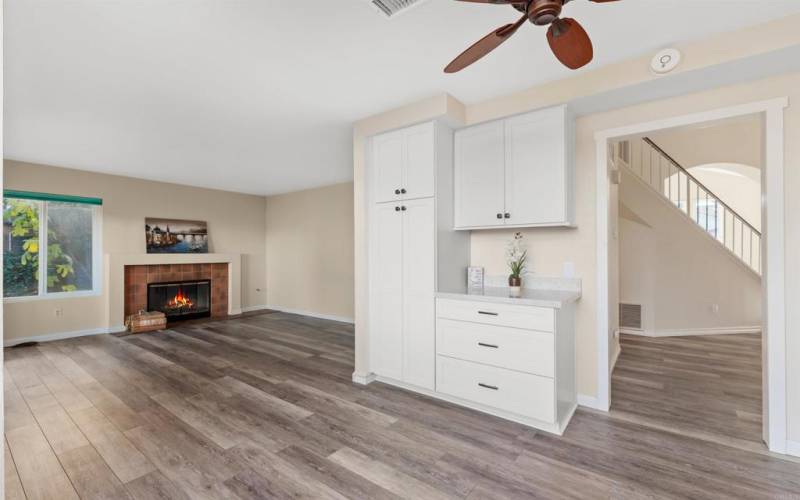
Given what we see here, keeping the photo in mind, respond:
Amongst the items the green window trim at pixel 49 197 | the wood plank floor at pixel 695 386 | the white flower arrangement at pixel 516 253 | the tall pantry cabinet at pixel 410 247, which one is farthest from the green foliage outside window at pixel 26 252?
the wood plank floor at pixel 695 386

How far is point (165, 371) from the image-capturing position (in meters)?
3.86

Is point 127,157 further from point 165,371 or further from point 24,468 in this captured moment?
point 24,468

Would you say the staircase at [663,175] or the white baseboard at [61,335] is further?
the staircase at [663,175]

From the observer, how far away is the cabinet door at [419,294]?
10.4ft

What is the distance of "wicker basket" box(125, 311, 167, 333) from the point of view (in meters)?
5.57

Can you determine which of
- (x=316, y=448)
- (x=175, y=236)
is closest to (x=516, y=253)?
(x=316, y=448)

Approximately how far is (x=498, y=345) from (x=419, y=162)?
1.62m

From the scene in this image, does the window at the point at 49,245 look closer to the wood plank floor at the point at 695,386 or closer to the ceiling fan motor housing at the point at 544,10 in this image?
the ceiling fan motor housing at the point at 544,10

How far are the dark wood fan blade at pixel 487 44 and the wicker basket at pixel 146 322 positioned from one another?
229 inches

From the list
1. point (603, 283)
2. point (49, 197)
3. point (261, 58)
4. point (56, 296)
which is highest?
point (261, 58)

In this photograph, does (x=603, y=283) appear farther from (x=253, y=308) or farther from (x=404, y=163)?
(x=253, y=308)

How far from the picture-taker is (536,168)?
298cm

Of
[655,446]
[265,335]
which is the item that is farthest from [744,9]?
[265,335]

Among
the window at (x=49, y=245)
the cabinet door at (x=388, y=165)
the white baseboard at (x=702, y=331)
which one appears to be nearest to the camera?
the cabinet door at (x=388, y=165)
